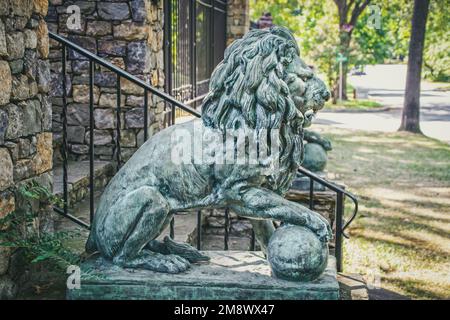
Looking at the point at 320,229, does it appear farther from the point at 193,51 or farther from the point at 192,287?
the point at 193,51

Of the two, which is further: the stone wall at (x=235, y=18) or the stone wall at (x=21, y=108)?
the stone wall at (x=235, y=18)

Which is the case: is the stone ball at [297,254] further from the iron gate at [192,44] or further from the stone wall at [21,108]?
the iron gate at [192,44]

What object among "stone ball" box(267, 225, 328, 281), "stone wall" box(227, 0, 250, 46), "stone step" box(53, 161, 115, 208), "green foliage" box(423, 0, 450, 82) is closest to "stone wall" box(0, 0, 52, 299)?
"stone step" box(53, 161, 115, 208)

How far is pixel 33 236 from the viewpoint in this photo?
380 cm

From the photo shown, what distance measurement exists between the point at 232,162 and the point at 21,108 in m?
1.31

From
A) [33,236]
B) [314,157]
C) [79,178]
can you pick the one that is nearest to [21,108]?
[33,236]

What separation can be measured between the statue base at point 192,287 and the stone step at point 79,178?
6.02ft

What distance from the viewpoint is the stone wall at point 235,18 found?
12898 mm

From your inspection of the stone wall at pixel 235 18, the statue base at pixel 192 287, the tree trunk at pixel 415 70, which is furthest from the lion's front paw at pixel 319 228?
the tree trunk at pixel 415 70

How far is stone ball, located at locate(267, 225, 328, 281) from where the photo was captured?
3.15 meters

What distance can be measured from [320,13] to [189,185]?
25.6 m

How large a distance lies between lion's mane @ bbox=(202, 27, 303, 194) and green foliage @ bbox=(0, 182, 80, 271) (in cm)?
106

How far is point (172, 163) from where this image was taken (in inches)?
129

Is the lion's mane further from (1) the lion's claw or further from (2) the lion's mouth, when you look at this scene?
(1) the lion's claw
